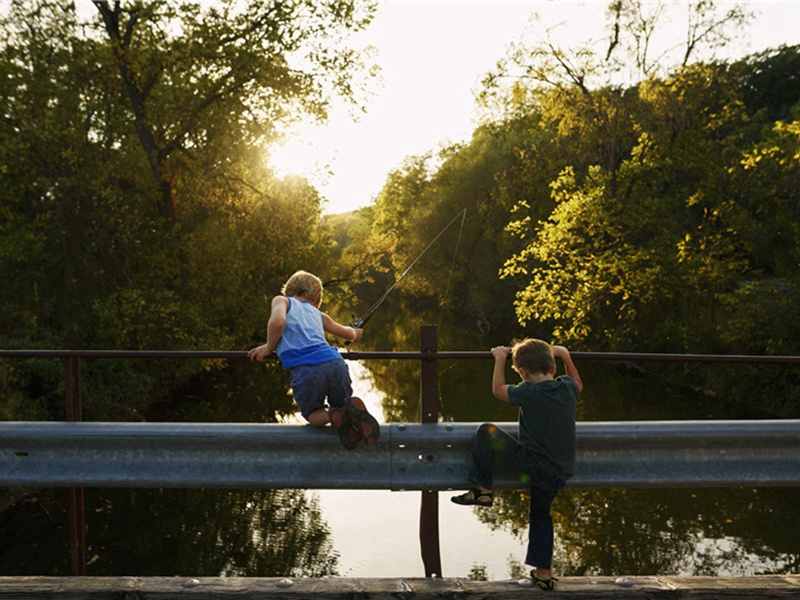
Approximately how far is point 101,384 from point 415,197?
39.7m

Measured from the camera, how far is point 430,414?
4.34 m

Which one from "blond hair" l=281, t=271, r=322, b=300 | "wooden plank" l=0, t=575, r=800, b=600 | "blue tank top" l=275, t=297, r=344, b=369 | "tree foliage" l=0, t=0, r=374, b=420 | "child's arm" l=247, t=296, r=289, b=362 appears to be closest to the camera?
"wooden plank" l=0, t=575, r=800, b=600

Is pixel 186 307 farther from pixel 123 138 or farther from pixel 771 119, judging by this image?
pixel 771 119

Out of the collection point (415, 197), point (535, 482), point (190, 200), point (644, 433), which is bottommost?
point (535, 482)

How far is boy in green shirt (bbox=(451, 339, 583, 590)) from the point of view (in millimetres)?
4059

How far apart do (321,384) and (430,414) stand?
662 mm

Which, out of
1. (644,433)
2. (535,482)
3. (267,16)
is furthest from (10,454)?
(267,16)

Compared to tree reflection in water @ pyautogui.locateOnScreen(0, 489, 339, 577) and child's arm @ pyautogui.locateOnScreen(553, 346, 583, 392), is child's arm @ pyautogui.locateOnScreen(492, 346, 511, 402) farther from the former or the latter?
tree reflection in water @ pyautogui.locateOnScreen(0, 489, 339, 577)

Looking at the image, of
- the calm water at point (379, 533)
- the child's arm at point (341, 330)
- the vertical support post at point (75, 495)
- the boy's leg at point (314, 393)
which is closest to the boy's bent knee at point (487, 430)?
the boy's leg at point (314, 393)

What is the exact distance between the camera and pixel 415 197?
57625 millimetres

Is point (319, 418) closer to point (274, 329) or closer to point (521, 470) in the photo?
point (274, 329)

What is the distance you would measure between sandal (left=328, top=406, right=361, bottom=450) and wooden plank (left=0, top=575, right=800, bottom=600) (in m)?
0.65

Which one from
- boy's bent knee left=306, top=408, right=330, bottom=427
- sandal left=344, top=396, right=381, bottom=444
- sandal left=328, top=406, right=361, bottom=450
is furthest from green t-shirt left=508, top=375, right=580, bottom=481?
boy's bent knee left=306, top=408, right=330, bottom=427

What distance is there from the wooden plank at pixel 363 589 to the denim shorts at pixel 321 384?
1.02 m
